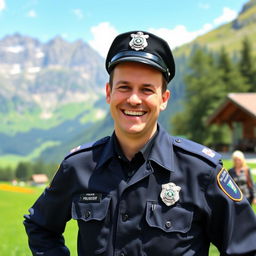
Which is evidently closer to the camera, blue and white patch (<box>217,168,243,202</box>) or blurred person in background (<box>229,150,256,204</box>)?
blue and white patch (<box>217,168,243,202</box>)

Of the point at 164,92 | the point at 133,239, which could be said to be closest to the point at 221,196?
the point at 133,239

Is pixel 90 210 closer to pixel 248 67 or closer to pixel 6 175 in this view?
pixel 248 67

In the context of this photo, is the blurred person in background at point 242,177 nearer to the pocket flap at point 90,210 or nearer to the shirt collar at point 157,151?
the shirt collar at point 157,151

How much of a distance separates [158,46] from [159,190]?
851 mm

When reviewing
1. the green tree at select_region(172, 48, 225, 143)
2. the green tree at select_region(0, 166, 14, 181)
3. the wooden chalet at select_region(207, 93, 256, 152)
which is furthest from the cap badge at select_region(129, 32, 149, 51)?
the green tree at select_region(0, 166, 14, 181)

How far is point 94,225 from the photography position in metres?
2.41

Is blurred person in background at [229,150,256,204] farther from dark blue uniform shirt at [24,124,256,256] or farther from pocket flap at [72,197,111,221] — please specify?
pocket flap at [72,197,111,221]

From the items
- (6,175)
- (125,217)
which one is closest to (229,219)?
(125,217)

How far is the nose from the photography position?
232 cm

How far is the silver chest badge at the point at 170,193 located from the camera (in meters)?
2.31

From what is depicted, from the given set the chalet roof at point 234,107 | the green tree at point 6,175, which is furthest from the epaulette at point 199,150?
the green tree at point 6,175

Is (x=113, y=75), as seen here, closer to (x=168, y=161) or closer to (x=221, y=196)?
(x=168, y=161)

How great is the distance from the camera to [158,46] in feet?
8.20

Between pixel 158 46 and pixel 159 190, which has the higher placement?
pixel 158 46
